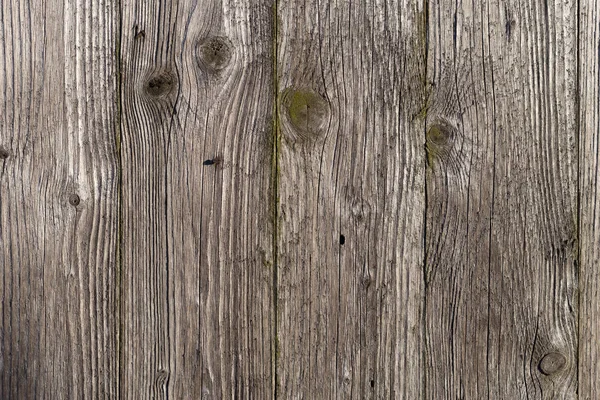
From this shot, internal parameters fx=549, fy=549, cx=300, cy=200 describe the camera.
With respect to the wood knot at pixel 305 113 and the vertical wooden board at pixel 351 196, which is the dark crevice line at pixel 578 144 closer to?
the vertical wooden board at pixel 351 196

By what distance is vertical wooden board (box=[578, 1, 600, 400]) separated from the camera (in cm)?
94

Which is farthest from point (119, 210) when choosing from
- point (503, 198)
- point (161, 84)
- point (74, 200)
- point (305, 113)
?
point (503, 198)

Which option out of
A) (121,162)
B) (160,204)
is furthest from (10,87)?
(160,204)

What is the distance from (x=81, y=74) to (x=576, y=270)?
0.94 m

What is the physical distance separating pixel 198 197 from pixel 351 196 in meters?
0.27

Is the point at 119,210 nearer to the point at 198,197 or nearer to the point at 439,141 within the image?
the point at 198,197

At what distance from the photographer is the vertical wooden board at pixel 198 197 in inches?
38.4

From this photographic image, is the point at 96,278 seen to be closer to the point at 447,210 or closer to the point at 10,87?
the point at 10,87

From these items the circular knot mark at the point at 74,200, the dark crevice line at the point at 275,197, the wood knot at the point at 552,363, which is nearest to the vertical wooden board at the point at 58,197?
the circular knot mark at the point at 74,200

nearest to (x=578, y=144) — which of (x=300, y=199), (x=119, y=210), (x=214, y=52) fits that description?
(x=300, y=199)

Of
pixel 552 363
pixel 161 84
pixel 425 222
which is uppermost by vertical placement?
pixel 161 84

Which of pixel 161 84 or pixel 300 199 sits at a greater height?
pixel 161 84

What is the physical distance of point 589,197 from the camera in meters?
0.94

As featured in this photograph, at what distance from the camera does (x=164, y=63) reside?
985 mm
